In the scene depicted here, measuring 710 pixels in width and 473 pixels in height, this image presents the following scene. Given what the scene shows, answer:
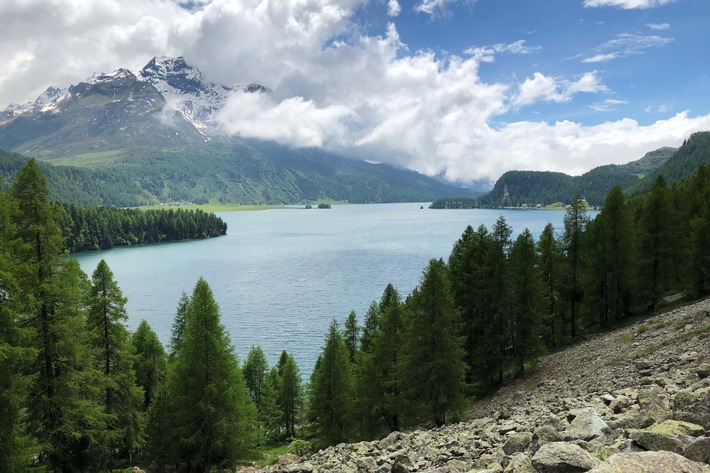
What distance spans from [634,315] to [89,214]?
185 meters

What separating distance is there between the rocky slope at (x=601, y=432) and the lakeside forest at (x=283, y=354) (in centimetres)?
795

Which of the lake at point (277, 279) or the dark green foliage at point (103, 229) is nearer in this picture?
the lake at point (277, 279)

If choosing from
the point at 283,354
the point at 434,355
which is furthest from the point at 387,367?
the point at 283,354

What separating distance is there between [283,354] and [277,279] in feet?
161

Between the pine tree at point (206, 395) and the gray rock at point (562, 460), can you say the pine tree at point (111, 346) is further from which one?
the gray rock at point (562, 460)

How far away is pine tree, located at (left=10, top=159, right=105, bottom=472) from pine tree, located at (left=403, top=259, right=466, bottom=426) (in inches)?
665

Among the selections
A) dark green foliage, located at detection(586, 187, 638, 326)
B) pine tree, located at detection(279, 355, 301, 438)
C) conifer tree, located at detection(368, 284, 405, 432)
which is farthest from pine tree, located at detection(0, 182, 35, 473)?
dark green foliage, located at detection(586, 187, 638, 326)

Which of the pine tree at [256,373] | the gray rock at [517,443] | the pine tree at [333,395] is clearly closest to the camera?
the gray rock at [517,443]

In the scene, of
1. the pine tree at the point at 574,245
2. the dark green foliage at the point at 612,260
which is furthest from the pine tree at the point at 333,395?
the dark green foliage at the point at 612,260

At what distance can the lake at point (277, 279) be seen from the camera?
67188mm

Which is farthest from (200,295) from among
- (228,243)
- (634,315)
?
(228,243)

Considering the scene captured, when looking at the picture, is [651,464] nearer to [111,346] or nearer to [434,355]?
[434,355]

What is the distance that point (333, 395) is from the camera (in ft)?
105

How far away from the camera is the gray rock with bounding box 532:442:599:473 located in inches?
319
